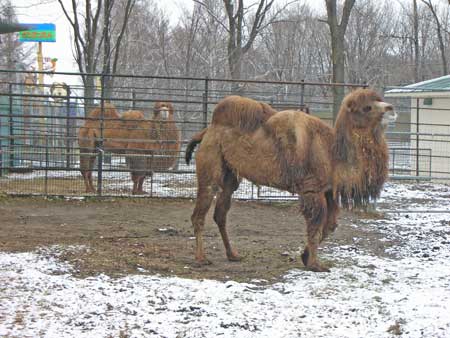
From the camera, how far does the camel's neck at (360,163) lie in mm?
5973

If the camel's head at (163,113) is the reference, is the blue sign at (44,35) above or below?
above

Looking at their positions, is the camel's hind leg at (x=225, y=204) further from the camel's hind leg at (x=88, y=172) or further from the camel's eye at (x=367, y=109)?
the camel's hind leg at (x=88, y=172)

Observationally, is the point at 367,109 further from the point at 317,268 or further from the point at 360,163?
the point at 317,268

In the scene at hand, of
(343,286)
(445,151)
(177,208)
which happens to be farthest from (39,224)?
(445,151)

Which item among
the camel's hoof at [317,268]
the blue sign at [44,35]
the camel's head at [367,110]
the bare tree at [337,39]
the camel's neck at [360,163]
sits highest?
the blue sign at [44,35]

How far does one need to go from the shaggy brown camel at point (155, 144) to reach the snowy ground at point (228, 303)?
5327 millimetres

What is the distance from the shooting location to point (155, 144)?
1205cm

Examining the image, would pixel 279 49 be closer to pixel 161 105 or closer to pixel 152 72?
pixel 152 72

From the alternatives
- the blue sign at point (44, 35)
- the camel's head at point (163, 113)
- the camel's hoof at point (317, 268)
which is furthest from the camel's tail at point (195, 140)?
the blue sign at point (44, 35)

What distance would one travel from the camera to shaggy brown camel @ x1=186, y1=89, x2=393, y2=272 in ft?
19.6

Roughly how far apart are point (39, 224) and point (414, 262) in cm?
498

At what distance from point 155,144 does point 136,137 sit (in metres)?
0.49

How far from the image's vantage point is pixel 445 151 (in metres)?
16.5

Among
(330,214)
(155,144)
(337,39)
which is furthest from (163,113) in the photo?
(337,39)
